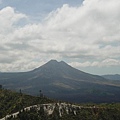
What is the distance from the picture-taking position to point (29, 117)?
18450 cm

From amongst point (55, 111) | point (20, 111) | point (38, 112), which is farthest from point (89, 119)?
point (20, 111)

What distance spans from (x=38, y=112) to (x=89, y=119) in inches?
1606

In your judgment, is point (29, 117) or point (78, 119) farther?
point (78, 119)

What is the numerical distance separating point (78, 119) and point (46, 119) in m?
26.4

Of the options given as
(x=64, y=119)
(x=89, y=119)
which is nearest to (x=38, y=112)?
(x=64, y=119)

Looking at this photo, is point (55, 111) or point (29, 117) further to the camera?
point (55, 111)

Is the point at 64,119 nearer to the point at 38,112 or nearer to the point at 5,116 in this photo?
the point at 38,112

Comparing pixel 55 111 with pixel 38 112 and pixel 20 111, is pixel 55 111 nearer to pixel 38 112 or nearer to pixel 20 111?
pixel 38 112

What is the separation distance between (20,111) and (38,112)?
14.0 metres

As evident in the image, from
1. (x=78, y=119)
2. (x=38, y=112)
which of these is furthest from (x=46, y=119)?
(x=78, y=119)

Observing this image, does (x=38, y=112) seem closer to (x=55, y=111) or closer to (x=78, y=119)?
(x=55, y=111)

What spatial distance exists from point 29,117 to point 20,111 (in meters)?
8.78

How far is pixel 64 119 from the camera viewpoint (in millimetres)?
193375

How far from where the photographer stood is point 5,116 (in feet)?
623
